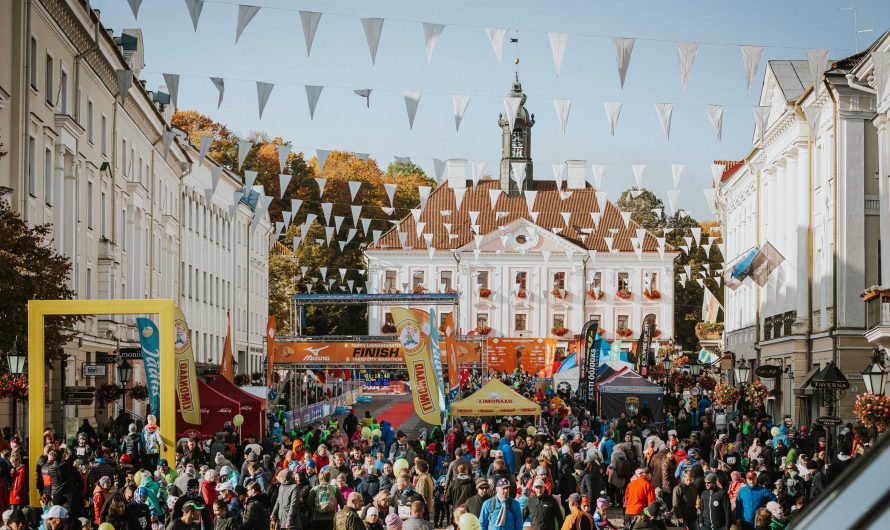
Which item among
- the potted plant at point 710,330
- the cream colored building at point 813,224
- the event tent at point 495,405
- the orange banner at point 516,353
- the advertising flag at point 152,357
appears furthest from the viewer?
the potted plant at point 710,330

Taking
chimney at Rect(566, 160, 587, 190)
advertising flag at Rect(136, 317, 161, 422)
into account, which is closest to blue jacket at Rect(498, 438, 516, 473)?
advertising flag at Rect(136, 317, 161, 422)

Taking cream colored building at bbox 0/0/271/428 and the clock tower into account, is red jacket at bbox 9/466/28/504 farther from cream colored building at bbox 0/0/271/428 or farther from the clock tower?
the clock tower

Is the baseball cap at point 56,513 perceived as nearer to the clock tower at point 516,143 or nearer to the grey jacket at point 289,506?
the grey jacket at point 289,506

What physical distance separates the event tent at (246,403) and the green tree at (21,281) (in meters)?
6.39

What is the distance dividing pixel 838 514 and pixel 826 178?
121ft

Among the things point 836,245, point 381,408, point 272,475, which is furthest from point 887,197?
point 381,408

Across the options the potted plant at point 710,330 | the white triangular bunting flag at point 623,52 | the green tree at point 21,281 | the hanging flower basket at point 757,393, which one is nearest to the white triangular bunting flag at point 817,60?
the white triangular bunting flag at point 623,52

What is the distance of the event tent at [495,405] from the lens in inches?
1095

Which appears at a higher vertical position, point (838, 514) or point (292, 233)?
point (292, 233)

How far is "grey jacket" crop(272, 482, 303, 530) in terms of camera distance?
554 inches

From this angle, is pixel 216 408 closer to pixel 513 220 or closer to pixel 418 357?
pixel 418 357

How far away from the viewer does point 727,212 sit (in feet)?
192

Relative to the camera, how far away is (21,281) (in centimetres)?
2138

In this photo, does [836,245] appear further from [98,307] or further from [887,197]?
[98,307]
